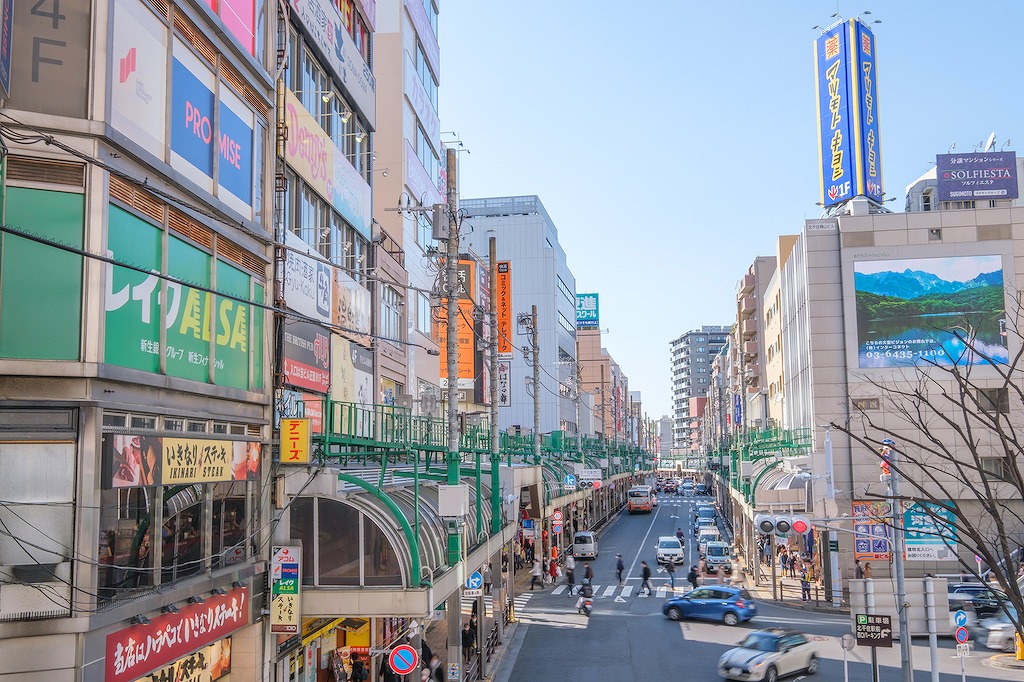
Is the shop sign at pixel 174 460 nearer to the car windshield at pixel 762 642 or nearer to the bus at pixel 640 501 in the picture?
the car windshield at pixel 762 642

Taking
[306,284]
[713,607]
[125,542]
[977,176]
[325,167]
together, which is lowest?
[713,607]

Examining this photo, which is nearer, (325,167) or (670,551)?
(325,167)

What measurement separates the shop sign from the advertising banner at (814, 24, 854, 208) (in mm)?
40361

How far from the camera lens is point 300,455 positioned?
1755cm

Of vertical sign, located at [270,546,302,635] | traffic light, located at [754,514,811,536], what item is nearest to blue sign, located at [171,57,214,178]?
vertical sign, located at [270,546,302,635]

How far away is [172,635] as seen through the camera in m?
13.9

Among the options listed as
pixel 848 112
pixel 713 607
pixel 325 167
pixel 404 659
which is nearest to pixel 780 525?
pixel 404 659

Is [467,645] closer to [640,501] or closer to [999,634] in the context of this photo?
[999,634]

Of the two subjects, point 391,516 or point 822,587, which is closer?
point 391,516

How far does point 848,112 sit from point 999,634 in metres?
27.7

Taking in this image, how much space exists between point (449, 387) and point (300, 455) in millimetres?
7328

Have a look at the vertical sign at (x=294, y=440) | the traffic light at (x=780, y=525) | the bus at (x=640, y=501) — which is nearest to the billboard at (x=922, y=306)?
the traffic light at (x=780, y=525)

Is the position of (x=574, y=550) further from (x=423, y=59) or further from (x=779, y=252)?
(x=423, y=59)

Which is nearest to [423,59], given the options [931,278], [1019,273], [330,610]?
[931,278]
